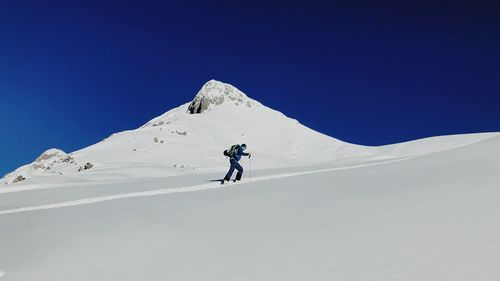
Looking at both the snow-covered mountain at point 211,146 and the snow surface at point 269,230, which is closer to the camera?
the snow surface at point 269,230

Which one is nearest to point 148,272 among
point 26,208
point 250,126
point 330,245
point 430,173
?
point 330,245

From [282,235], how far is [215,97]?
7407 centimetres

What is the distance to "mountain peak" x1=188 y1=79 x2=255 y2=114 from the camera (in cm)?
7994

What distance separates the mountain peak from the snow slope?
6628 centimetres

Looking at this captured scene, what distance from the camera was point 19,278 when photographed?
647cm

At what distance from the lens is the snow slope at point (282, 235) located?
567 cm

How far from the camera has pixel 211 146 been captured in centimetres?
5500

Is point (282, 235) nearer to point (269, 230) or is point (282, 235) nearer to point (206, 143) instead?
point (269, 230)

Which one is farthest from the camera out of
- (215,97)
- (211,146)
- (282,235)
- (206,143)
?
(215,97)

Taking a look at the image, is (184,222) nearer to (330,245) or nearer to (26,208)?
(330,245)

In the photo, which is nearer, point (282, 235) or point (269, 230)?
point (282, 235)

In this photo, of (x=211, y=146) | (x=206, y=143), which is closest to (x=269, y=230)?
(x=211, y=146)

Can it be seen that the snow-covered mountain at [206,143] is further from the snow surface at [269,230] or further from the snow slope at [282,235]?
the snow slope at [282,235]

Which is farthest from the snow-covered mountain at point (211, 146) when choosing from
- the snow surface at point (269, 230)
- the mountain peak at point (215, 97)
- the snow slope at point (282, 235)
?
the snow slope at point (282, 235)
